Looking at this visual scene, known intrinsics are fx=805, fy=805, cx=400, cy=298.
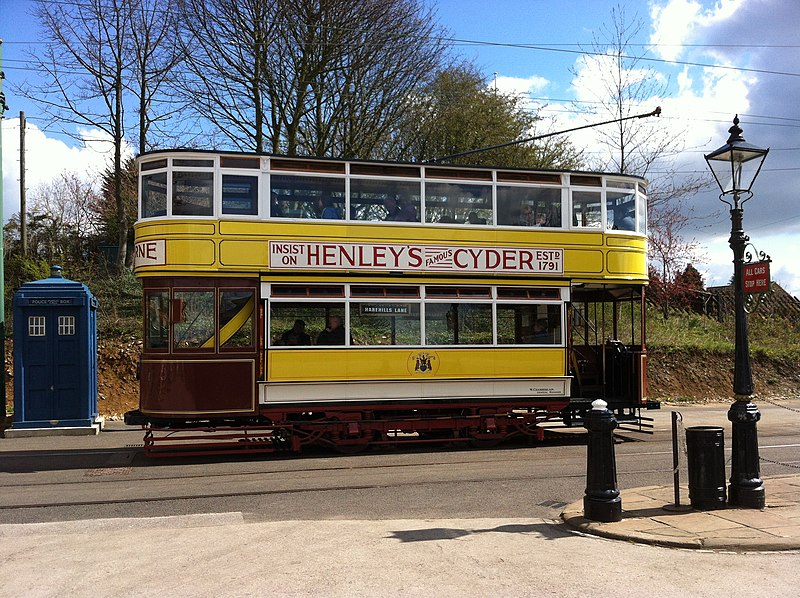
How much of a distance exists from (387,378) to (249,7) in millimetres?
16536

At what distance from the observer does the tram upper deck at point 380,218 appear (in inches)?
499

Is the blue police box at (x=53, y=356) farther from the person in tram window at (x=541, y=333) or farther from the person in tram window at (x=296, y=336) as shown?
the person in tram window at (x=541, y=333)

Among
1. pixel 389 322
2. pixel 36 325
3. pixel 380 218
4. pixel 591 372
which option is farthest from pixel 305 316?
pixel 591 372

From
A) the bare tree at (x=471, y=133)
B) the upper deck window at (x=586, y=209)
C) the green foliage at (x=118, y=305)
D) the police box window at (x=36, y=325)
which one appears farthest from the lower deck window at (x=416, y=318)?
the bare tree at (x=471, y=133)

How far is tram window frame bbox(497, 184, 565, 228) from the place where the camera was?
14.2 meters

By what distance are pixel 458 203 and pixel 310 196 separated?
2.58m

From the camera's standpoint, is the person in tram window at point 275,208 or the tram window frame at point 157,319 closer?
the tram window frame at point 157,319

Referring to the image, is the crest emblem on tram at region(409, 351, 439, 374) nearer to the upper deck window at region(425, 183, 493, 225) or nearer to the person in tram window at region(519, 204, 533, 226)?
the upper deck window at region(425, 183, 493, 225)

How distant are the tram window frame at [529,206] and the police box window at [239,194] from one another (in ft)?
13.9

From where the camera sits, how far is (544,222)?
47.2ft

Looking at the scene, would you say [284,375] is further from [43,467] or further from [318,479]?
[43,467]

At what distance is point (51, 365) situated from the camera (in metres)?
15.4

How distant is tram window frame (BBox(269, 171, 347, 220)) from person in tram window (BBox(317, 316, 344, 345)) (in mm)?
1702

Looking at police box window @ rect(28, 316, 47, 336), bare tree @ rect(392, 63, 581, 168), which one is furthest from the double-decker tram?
bare tree @ rect(392, 63, 581, 168)
